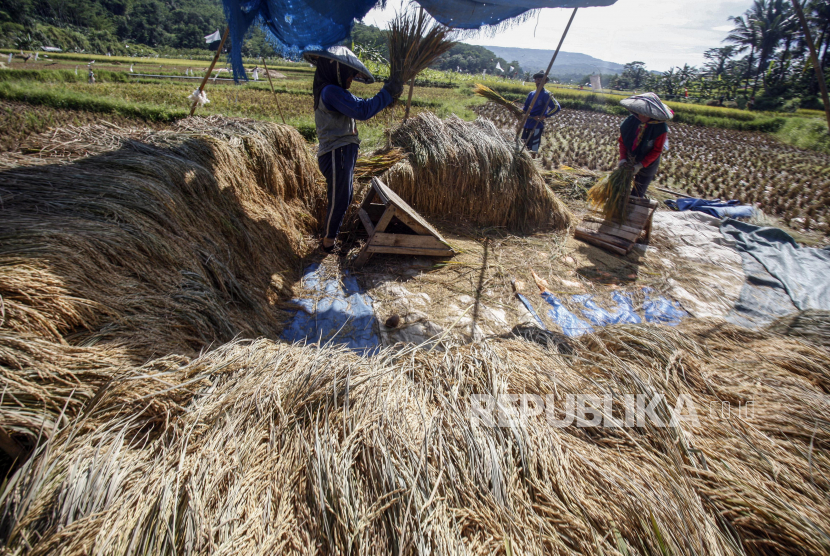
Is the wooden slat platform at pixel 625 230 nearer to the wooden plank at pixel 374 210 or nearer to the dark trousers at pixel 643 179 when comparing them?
the dark trousers at pixel 643 179

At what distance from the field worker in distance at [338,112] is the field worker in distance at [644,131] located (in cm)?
302

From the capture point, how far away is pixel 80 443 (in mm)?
1010

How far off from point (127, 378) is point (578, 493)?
1.55 m

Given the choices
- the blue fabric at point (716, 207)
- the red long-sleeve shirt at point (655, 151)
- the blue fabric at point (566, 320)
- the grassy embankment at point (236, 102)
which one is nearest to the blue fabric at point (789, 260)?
the blue fabric at point (716, 207)

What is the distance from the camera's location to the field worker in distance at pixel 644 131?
13.7 ft

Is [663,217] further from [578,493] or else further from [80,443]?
[80,443]

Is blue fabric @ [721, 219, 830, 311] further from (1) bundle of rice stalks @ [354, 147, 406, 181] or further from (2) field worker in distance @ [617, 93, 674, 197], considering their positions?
(1) bundle of rice stalks @ [354, 147, 406, 181]

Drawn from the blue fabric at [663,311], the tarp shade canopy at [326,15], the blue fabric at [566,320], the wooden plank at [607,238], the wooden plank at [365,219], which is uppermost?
the tarp shade canopy at [326,15]

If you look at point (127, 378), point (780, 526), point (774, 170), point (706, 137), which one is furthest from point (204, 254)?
point (706, 137)

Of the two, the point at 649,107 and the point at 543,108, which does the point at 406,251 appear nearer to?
the point at 649,107

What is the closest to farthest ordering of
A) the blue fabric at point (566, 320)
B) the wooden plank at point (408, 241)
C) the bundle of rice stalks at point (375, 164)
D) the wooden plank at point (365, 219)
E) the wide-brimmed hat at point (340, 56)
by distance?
the wide-brimmed hat at point (340, 56) → the blue fabric at point (566, 320) → the wooden plank at point (408, 241) → the wooden plank at point (365, 219) → the bundle of rice stalks at point (375, 164)

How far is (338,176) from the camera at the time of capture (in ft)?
11.5

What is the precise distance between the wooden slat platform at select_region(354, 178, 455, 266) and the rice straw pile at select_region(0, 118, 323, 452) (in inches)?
31.5
